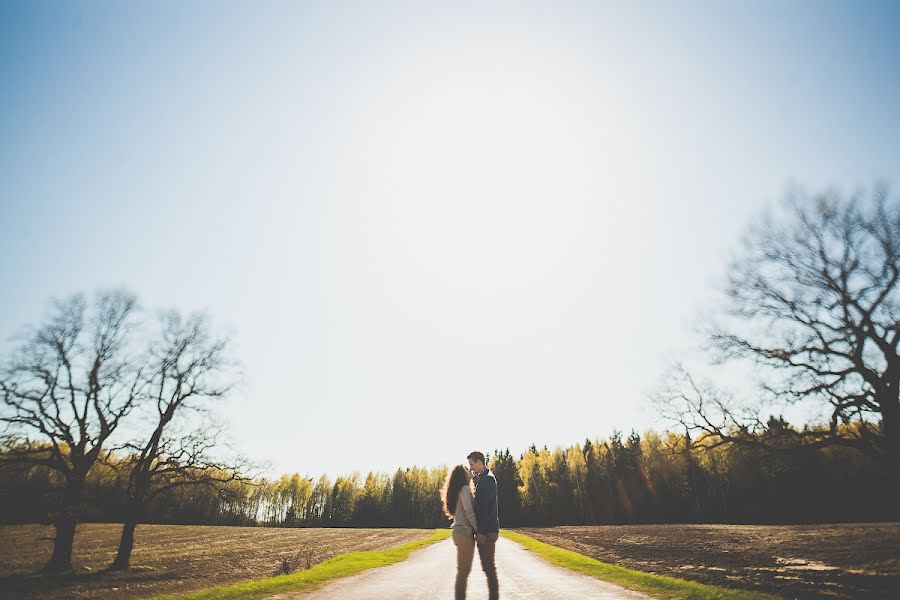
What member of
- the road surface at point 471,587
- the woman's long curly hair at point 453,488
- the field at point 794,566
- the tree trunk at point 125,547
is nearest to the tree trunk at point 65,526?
the tree trunk at point 125,547

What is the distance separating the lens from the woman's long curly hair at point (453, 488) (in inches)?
269

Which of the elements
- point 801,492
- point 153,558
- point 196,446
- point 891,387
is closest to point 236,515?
point 153,558

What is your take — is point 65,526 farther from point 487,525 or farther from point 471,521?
point 487,525

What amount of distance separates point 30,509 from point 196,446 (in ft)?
21.7

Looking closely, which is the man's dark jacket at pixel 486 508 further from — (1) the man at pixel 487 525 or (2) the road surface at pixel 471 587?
(2) the road surface at pixel 471 587

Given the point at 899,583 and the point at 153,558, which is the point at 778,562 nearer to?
the point at 899,583

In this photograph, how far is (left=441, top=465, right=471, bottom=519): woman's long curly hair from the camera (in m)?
6.83

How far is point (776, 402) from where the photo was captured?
656 inches

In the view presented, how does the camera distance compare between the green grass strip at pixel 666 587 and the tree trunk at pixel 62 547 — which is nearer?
the green grass strip at pixel 666 587

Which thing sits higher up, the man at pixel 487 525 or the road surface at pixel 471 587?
the man at pixel 487 525

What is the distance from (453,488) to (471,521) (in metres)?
0.59

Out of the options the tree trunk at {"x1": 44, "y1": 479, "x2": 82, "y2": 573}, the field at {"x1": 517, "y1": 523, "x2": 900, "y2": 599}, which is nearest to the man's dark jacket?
the field at {"x1": 517, "y1": 523, "x2": 900, "y2": 599}

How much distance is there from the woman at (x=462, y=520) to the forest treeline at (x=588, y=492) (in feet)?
52.3

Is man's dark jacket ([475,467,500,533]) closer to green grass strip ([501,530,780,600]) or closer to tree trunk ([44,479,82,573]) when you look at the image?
green grass strip ([501,530,780,600])
